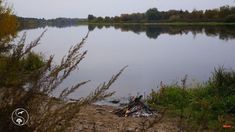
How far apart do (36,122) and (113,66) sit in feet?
83.0

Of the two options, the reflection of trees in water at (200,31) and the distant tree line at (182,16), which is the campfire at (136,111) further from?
the distant tree line at (182,16)

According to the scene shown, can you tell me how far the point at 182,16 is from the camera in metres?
103

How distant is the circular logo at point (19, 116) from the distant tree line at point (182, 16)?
282ft

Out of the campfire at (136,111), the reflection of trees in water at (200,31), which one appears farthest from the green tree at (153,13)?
the campfire at (136,111)

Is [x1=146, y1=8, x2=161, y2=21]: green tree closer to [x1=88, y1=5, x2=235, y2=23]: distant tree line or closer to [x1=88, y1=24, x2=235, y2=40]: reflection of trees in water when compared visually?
[x1=88, y1=5, x2=235, y2=23]: distant tree line

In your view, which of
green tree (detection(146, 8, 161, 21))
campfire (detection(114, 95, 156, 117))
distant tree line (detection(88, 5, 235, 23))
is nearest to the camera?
campfire (detection(114, 95, 156, 117))

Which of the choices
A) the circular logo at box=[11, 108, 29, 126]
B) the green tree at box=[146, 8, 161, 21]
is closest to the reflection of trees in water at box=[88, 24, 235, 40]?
the green tree at box=[146, 8, 161, 21]

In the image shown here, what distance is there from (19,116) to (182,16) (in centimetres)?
10275

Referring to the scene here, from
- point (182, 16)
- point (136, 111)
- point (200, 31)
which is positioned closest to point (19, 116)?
point (136, 111)

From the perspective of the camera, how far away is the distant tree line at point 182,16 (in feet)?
304

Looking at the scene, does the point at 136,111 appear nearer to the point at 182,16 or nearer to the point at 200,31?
the point at 200,31

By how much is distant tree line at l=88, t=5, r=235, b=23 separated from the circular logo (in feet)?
282

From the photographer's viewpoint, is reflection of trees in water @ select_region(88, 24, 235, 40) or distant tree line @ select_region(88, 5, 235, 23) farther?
distant tree line @ select_region(88, 5, 235, 23)

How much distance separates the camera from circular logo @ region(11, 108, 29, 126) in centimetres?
211
